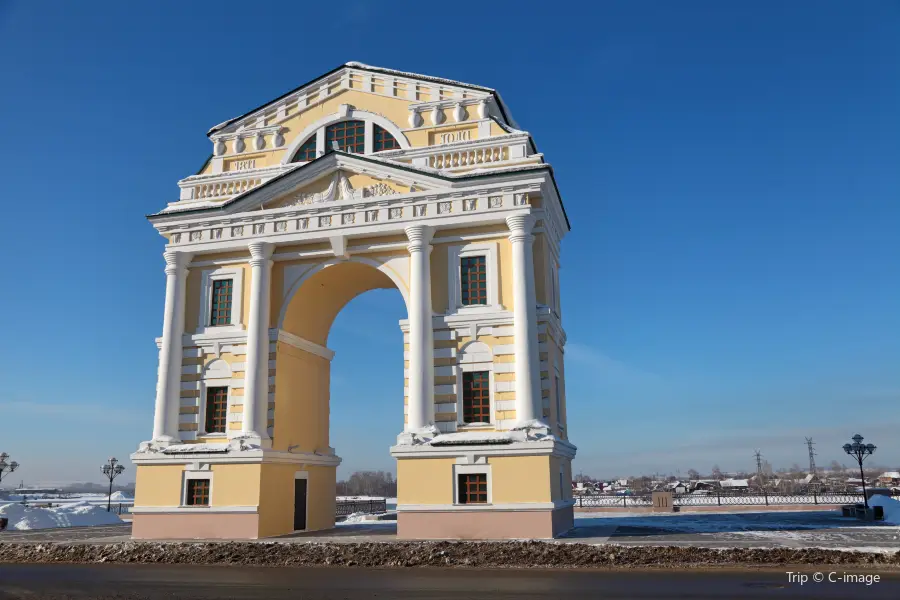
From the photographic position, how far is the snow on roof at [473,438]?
77.2 feet

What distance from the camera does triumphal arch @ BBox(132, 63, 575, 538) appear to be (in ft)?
78.8

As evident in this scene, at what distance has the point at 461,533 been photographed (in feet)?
76.0

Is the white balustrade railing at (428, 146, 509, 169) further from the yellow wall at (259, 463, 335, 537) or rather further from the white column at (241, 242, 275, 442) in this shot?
the yellow wall at (259, 463, 335, 537)

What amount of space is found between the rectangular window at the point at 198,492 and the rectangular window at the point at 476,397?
9.93 meters

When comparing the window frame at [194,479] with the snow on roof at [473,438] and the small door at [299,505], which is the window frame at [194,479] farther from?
the snow on roof at [473,438]

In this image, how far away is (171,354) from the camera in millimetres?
27844

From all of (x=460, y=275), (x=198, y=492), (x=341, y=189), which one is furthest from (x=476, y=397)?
(x=198, y=492)

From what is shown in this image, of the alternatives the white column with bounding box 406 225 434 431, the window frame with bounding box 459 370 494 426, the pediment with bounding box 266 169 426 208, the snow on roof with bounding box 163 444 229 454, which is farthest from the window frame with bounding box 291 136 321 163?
the snow on roof with bounding box 163 444 229 454

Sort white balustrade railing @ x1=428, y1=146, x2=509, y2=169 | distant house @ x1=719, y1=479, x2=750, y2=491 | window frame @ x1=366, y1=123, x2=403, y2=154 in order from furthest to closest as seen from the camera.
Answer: distant house @ x1=719, y1=479, x2=750, y2=491, window frame @ x1=366, y1=123, x2=403, y2=154, white balustrade railing @ x1=428, y1=146, x2=509, y2=169

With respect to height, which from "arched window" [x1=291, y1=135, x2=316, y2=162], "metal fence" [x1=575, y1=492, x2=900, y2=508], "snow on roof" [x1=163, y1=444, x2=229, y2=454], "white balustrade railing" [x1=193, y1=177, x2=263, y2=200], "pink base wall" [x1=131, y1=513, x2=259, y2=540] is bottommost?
"metal fence" [x1=575, y1=492, x2=900, y2=508]

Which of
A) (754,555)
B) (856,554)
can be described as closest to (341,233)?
(754,555)

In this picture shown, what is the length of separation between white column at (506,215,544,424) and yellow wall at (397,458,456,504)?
3.07 m

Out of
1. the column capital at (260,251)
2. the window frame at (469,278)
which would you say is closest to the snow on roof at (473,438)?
the window frame at (469,278)

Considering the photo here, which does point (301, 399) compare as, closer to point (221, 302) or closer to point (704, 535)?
point (221, 302)
